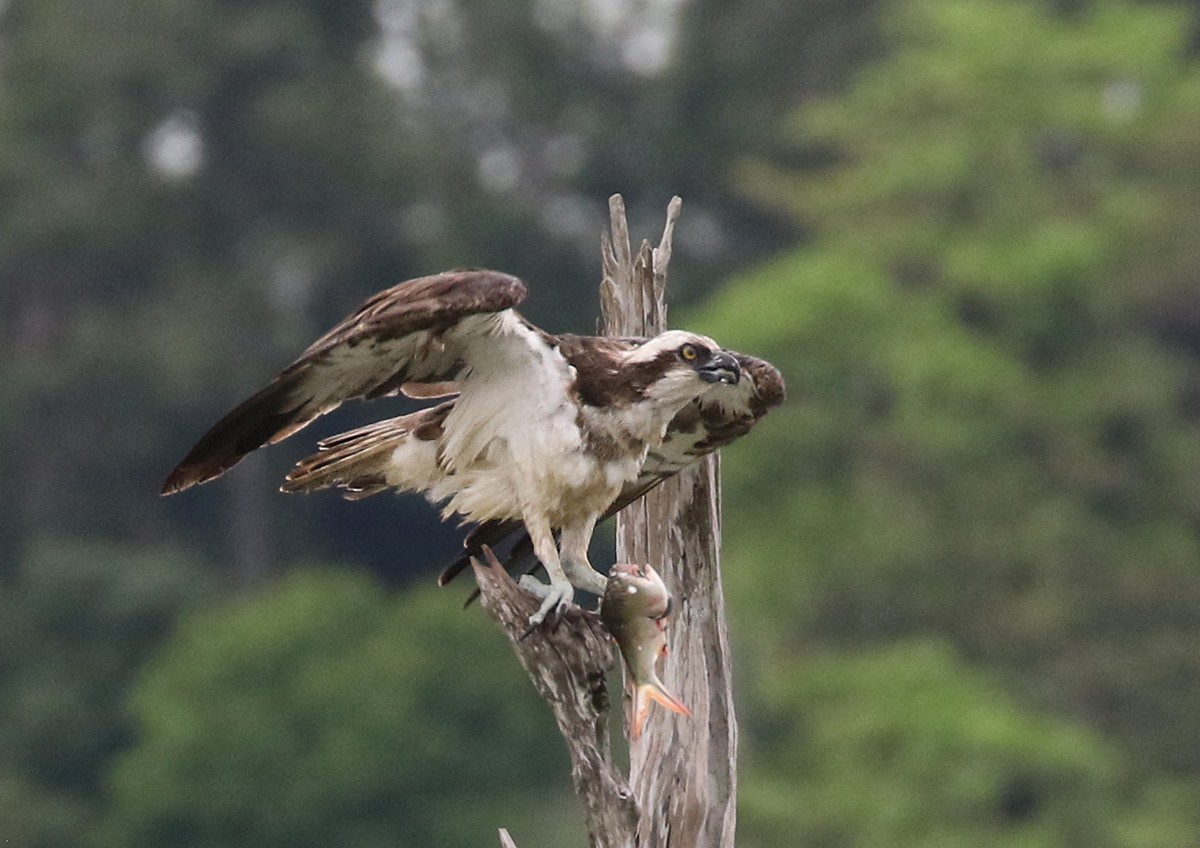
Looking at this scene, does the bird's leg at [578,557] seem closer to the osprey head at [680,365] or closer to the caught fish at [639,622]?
the osprey head at [680,365]

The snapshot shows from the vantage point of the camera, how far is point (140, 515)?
1405 inches

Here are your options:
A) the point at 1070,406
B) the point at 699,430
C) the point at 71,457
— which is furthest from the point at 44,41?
the point at 699,430

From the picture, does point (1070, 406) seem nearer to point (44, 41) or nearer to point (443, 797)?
point (443, 797)

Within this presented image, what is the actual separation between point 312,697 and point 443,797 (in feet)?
6.05

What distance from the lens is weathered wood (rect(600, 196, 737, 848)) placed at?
7.57 m

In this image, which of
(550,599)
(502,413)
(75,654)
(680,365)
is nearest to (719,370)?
(680,365)

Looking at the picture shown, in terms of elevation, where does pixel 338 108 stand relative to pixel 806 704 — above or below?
above

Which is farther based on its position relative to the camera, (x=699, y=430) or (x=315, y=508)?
(x=315, y=508)

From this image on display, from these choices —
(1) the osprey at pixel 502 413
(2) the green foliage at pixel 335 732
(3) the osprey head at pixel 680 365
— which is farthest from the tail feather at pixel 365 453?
(2) the green foliage at pixel 335 732

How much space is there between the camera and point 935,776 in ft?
91.5

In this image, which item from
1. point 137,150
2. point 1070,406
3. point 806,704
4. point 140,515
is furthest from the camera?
point 137,150

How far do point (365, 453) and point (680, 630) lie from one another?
2.99ft

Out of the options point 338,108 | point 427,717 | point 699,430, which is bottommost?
point 699,430

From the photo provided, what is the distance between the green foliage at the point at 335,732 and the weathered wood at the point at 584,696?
21.8 meters
